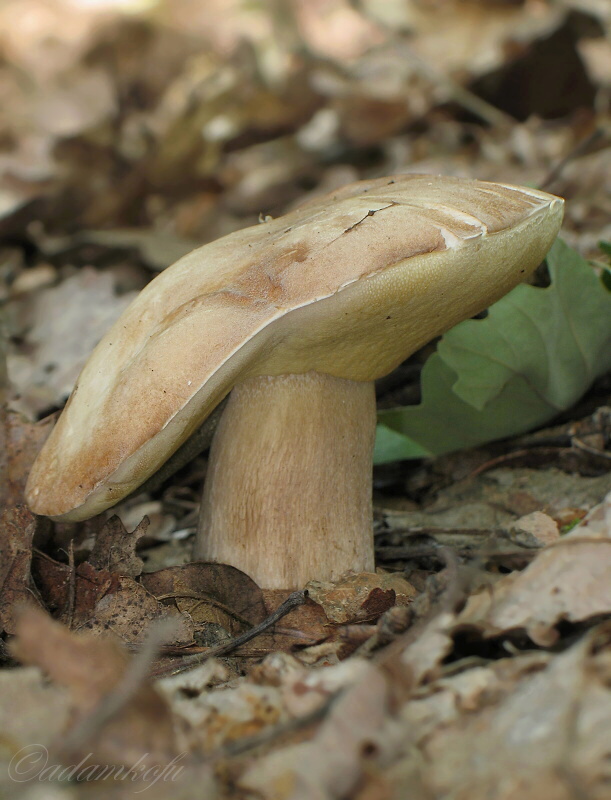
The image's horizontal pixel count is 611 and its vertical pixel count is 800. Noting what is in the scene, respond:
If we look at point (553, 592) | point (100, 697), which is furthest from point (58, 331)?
point (553, 592)

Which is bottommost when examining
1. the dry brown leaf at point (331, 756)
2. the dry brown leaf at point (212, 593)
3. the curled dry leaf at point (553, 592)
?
the dry brown leaf at point (212, 593)

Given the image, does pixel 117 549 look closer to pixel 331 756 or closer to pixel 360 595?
pixel 360 595

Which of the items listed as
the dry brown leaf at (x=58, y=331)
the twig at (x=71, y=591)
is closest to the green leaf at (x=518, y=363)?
the twig at (x=71, y=591)

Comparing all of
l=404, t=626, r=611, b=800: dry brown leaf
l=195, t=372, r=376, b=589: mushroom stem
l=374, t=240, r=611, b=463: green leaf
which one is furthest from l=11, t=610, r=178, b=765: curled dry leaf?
l=374, t=240, r=611, b=463: green leaf

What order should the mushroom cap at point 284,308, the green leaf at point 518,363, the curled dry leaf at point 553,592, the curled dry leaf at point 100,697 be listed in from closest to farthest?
the curled dry leaf at point 100,697 → the curled dry leaf at point 553,592 → the mushroom cap at point 284,308 → the green leaf at point 518,363

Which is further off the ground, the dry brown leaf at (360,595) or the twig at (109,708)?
the twig at (109,708)

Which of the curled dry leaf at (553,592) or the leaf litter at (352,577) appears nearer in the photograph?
the leaf litter at (352,577)

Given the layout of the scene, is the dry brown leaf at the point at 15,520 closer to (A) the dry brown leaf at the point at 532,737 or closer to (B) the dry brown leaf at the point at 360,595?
(B) the dry brown leaf at the point at 360,595

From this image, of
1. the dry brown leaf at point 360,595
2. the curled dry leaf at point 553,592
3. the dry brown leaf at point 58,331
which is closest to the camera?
the curled dry leaf at point 553,592

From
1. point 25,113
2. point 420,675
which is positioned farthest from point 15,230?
point 420,675
